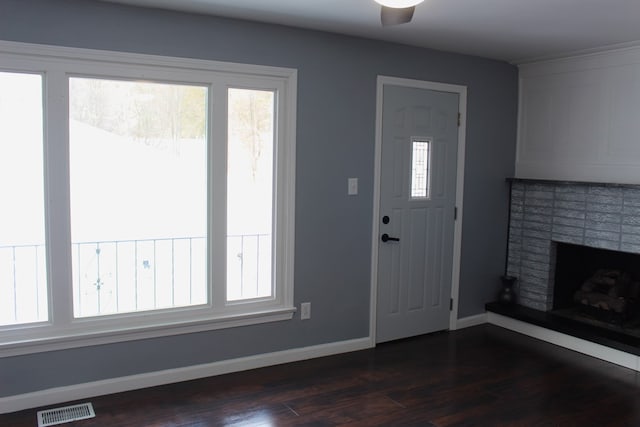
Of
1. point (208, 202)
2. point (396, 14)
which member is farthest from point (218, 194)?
point (396, 14)

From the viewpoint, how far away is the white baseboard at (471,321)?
4.72 m

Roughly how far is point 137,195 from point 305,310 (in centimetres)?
141

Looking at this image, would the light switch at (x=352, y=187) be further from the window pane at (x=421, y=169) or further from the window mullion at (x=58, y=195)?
the window mullion at (x=58, y=195)

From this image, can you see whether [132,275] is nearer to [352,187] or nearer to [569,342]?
[352,187]

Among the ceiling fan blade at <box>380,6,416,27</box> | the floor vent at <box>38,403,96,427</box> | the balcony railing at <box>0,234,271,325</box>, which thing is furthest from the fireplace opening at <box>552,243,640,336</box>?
the floor vent at <box>38,403,96,427</box>

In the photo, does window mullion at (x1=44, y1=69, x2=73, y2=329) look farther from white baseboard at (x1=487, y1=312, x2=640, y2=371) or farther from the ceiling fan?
white baseboard at (x1=487, y1=312, x2=640, y2=371)

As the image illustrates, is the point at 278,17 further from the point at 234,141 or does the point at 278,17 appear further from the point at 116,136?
the point at 116,136

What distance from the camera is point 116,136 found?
3.25m

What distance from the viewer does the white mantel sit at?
4.06m

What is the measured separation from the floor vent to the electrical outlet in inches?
57.6

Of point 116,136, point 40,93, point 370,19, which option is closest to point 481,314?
point 370,19

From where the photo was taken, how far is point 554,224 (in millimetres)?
4523

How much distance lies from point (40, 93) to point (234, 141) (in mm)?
1158

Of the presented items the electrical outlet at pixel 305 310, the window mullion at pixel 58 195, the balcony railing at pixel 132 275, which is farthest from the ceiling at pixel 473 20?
the electrical outlet at pixel 305 310
